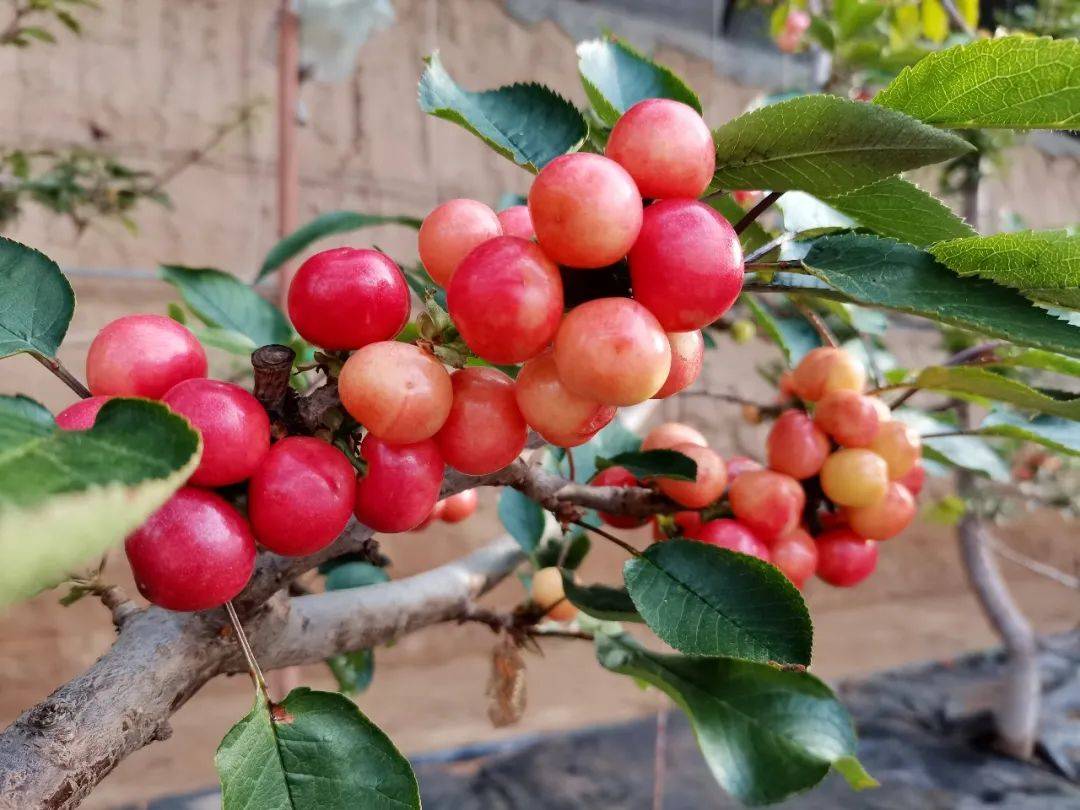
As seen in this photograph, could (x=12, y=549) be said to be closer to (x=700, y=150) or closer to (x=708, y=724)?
(x=700, y=150)

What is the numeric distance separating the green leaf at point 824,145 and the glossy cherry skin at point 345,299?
0.12m

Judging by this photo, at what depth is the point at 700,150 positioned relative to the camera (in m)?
0.23

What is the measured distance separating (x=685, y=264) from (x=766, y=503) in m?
0.22

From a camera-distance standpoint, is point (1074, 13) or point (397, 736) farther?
point (397, 736)

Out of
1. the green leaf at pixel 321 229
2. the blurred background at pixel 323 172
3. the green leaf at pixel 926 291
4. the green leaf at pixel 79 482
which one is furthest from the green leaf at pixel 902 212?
the blurred background at pixel 323 172

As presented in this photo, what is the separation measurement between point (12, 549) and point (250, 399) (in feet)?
0.33

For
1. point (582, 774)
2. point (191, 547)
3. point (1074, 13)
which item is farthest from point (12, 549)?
point (1074, 13)

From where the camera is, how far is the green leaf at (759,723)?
0.34 m

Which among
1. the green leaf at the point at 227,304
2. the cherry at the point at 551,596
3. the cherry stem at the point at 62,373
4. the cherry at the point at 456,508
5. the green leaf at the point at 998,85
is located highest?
the green leaf at the point at 998,85

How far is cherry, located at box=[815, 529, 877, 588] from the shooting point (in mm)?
457

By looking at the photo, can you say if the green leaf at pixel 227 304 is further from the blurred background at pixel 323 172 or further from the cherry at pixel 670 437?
the blurred background at pixel 323 172

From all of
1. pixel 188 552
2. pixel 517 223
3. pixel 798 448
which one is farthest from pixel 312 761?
pixel 798 448

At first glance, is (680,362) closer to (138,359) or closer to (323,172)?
(138,359)

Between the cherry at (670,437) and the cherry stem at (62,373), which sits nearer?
the cherry stem at (62,373)
